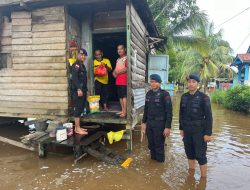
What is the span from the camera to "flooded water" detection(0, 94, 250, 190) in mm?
4504

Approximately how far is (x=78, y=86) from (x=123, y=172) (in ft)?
7.22

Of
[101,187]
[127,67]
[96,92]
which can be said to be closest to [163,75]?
[96,92]

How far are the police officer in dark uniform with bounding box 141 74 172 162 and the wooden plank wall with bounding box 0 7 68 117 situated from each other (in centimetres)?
233

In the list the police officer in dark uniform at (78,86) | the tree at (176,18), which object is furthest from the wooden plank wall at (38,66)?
the tree at (176,18)

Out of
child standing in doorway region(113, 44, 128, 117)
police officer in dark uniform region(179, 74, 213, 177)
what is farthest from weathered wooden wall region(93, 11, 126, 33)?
police officer in dark uniform region(179, 74, 213, 177)

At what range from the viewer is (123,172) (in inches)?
200

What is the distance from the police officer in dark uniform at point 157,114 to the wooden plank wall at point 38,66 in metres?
2.33

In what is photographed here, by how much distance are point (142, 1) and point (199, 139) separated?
3.92 metres

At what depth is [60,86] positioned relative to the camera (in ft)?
21.1

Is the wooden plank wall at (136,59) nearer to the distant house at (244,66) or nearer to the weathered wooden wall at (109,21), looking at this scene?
the weathered wooden wall at (109,21)

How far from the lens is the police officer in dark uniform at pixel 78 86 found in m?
5.79

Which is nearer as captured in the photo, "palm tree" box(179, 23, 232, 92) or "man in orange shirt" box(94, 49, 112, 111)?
"man in orange shirt" box(94, 49, 112, 111)

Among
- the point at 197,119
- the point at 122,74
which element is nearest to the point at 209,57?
the point at 122,74

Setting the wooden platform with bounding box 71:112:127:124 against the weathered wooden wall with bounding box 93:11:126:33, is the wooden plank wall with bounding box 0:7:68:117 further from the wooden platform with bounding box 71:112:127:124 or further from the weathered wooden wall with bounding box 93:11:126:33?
the weathered wooden wall with bounding box 93:11:126:33
